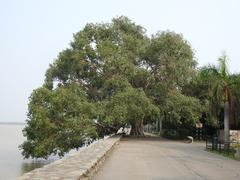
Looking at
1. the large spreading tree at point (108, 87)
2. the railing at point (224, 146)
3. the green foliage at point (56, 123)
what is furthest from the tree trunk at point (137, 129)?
the railing at point (224, 146)

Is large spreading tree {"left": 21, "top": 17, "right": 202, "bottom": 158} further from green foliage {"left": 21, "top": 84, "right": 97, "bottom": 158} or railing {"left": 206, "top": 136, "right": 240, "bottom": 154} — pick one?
railing {"left": 206, "top": 136, "right": 240, "bottom": 154}

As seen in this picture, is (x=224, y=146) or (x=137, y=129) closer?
(x=224, y=146)

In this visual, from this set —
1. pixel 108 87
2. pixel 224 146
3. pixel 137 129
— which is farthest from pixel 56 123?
pixel 224 146

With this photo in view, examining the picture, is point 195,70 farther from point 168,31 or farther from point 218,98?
point 218,98

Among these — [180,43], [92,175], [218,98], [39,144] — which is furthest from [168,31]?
[92,175]

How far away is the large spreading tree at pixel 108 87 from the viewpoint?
41.6 m

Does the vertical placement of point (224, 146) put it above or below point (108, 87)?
below

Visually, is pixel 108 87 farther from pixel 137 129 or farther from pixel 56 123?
pixel 137 129

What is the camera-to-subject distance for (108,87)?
157 ft

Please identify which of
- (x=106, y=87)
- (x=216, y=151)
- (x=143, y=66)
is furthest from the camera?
(x=143, y=66)

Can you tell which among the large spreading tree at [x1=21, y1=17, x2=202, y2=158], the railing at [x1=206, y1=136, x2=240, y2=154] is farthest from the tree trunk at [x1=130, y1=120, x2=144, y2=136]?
the railing at [x1=206, y1=136, x2=240, y2=154]

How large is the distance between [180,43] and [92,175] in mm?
37113

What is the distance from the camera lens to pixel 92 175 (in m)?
14.2

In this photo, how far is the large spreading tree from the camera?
1638 inches
